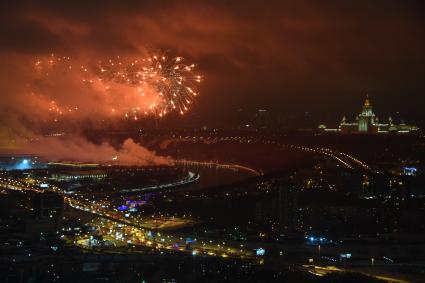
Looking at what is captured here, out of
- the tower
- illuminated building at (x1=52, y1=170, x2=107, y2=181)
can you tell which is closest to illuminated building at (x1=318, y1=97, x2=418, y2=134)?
the tower

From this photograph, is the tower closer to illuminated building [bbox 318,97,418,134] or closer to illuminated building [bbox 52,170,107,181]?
illuminated building [bbox 318,97,418,134]

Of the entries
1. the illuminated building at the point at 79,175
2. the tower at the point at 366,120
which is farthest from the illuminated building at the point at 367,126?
the illuminated building at the point at 79,175

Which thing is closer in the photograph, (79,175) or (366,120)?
(79,175)

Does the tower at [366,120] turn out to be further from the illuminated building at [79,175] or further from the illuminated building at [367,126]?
the illuminated building at [79,175]

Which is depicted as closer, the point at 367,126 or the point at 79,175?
the point at 79,175

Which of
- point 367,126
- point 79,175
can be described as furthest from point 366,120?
point 79,175

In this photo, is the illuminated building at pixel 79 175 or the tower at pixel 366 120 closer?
the illuminated building at pixel 79 175

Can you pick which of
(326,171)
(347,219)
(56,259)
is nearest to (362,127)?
(326,171)

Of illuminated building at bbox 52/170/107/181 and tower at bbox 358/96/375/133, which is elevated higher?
tower at bbox 358/96/375/133

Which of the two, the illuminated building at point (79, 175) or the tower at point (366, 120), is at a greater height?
the tower at point (366, 120)

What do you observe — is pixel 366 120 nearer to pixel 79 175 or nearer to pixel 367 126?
pixel 367 126
